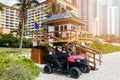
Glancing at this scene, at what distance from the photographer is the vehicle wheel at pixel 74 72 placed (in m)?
8.86

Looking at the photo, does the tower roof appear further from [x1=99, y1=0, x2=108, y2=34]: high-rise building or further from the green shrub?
[x1=99, y1=0, x2=108, y2=34]: high-rise building

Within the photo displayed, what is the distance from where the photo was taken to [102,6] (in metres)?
109

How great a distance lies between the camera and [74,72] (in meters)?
9.00

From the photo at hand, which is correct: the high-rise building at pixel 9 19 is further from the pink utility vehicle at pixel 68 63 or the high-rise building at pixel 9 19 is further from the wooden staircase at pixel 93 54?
the pink utility vehicle at pixel 68 63

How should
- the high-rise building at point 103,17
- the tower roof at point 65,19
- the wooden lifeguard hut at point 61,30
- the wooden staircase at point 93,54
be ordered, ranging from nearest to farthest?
the wooden staircase at point 93,54 < the wooden lifeguard hut at point 61,30 < the tower roof at point 65,19 < the high-rise building at point 103,17

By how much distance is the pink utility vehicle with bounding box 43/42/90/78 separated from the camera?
358 inches

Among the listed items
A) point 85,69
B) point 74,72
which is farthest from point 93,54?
point 74,72

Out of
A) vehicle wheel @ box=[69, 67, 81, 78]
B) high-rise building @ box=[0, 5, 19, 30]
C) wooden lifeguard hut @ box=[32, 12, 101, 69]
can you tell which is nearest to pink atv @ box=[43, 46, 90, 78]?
vehicle wheel @ box=[69, 67, 81, 78]

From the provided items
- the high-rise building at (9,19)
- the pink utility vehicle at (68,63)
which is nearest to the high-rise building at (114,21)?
the high-rise building at (9,19)

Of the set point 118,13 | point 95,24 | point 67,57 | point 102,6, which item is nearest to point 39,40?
point 67,57

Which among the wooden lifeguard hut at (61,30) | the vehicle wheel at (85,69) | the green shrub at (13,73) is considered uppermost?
the wooden lifeguard hut at (61,30)

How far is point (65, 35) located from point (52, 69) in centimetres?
383

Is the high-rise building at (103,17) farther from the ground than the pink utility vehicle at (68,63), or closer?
farther from the ground

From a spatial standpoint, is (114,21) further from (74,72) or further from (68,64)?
(74,72)
